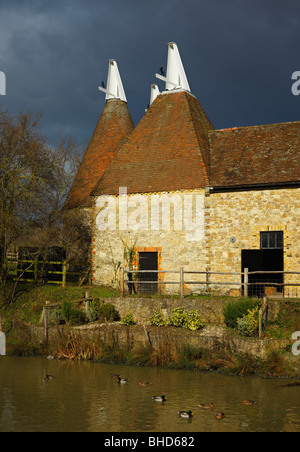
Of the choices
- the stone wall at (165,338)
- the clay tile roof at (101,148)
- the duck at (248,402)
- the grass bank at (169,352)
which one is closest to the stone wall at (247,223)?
the grass bank at (169,352)

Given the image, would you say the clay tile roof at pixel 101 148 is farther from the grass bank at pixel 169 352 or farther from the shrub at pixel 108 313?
the grass bank at pixel 169 352

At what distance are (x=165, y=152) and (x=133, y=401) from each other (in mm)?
13152

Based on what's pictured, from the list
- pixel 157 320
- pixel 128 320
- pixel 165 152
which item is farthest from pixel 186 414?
pixel 165 152

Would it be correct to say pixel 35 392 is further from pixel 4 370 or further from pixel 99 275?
pixel 99 275

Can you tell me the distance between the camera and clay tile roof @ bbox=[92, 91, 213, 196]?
2116 centimetres

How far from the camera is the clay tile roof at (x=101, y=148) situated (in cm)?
2456

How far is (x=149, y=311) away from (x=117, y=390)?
514 cm

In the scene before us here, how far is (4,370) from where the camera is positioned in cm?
1463

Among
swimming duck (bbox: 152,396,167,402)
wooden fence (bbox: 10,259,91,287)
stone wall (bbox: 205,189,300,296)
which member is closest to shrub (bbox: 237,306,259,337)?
stone wall (bbox: 205,189,300,296)

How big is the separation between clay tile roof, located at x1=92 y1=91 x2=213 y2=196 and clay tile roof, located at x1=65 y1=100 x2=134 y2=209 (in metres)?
1.81

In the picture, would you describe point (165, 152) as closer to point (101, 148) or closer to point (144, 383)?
point (101, 148)

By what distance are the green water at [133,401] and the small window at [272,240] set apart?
23.0 feet

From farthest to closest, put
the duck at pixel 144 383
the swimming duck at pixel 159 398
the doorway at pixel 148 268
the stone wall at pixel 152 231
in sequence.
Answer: the doorway at pixel 148 268, the stone wall at pixel 152 231, the duck at pixel 144 383, the swimming duck at pixel 159 398
